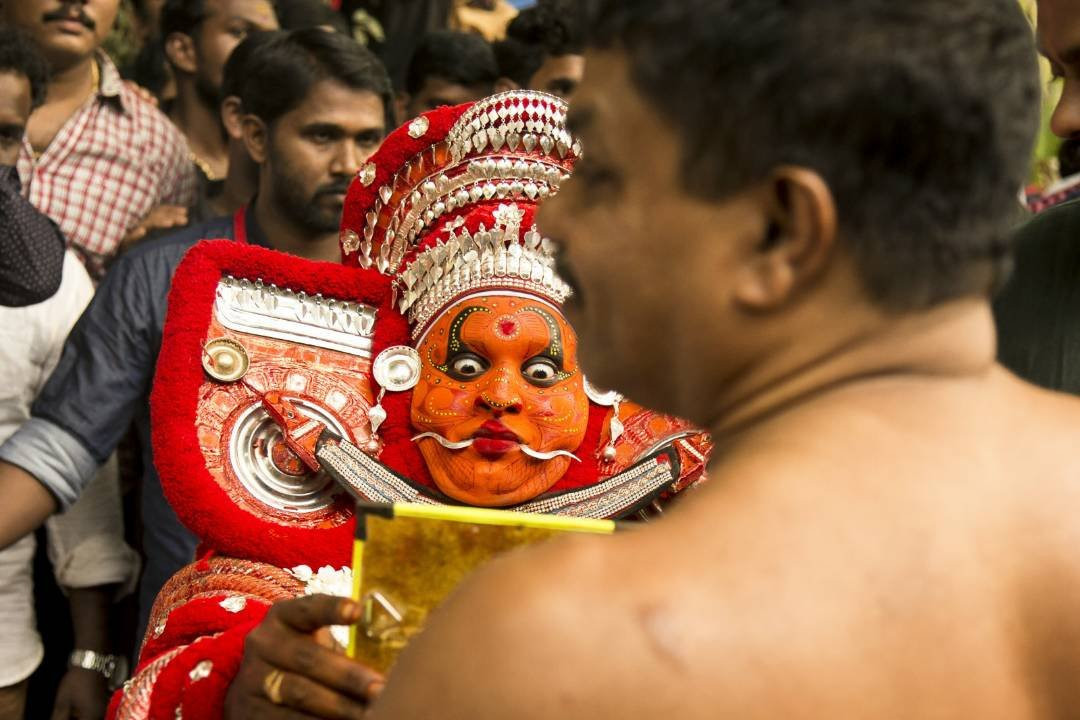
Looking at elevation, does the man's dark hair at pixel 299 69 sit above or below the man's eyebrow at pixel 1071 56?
above

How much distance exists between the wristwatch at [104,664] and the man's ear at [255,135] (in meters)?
1.34

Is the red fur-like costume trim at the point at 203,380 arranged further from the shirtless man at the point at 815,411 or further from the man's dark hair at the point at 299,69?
the man's dark hair at the point at 299,69

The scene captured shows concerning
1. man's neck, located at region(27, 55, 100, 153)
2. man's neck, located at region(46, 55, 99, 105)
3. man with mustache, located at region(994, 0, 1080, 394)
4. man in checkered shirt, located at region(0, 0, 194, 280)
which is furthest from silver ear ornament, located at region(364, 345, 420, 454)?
man's neck, located at region(46, 55, 99, 105)

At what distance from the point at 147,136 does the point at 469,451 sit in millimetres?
2311

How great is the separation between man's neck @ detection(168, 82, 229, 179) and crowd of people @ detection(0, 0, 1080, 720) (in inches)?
50.1

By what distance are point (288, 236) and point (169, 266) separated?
0.44 m

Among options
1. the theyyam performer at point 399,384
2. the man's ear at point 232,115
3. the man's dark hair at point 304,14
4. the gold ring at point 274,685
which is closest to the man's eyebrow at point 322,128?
the man's ear at point 232,115

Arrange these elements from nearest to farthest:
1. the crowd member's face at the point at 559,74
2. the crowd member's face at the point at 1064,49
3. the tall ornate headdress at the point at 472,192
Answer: the crowd member's face at the point at 1064,49 → the tall ornate headdress at the point at 472,192 → the crowd member's face at the point at 559,74

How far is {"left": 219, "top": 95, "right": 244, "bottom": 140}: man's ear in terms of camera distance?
3.78m

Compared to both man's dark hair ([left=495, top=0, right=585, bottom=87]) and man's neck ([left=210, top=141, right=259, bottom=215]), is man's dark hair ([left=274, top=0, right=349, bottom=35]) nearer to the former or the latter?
man's dark hair ([left=495, top=0, right=585, bottom=87])

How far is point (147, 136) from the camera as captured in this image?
12.8 feet

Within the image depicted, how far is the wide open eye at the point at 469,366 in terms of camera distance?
2.03 metres

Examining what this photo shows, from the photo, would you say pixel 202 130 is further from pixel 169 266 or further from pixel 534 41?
pixel 169 266

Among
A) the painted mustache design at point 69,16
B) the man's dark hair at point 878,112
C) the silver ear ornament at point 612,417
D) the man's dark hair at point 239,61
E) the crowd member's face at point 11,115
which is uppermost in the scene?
the painted mustache design at point 69,16
